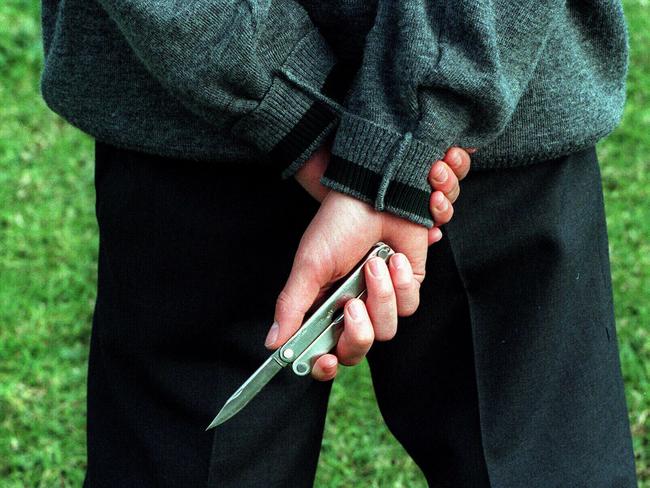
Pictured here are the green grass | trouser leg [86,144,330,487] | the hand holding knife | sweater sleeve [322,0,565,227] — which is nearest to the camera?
sweater sleeve [322,0,565,227]

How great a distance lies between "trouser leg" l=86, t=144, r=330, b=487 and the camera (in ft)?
4.19

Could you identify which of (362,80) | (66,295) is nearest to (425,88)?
(362,80)

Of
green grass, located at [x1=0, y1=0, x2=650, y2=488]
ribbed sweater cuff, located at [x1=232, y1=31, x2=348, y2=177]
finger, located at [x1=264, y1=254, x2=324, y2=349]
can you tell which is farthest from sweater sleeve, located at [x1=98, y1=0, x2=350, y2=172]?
green grass, located at [x1=0, y1=0, x2=650, y2=488]

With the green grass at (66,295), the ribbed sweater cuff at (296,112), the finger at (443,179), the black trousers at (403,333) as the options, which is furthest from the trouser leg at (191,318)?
the green grass at (66,295)

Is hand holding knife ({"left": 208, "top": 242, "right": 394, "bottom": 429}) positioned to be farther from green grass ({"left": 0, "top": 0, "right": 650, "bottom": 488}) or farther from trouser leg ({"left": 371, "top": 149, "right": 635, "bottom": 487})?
green grass ({"left": 0, "top": 0, "right": 650, "bottom": 488})

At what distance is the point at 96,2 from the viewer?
4.05 ft

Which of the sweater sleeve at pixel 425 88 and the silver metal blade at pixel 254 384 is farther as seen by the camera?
the silver metal blade at pixel 254 384

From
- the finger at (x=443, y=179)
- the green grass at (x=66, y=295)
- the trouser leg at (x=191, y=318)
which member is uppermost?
the finger at (x=443, y=179)

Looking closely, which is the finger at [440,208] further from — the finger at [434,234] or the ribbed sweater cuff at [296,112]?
Answer: the ribbed sweater cuff at [296,112]

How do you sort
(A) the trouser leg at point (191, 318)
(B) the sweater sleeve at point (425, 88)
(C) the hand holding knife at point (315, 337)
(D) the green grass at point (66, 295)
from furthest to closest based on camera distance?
(D) the green grass at point (66, 295)
(A) the trouser leg at point (191, 318)
(C) the hand holding knife at point (315, 337)
(B) the sweater sleeve at point (425, 88)

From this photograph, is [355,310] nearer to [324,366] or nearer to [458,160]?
[324,366]

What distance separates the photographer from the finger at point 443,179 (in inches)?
43.9

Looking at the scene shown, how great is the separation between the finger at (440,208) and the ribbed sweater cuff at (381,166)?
16mm

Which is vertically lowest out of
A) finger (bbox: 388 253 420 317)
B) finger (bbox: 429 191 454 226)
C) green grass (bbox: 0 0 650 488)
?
green grass (bbox: 0 0 650 488)
